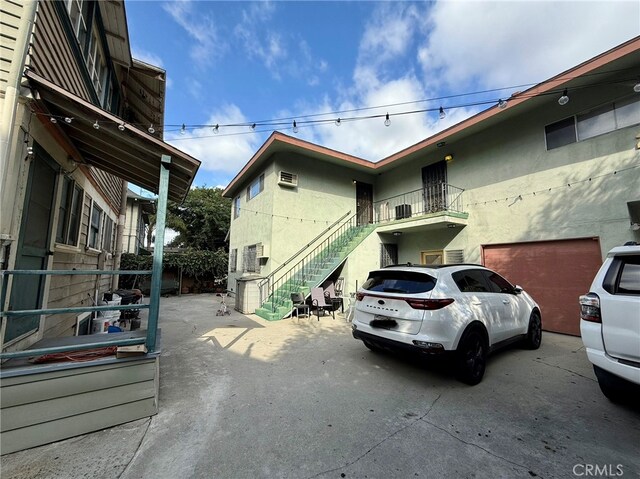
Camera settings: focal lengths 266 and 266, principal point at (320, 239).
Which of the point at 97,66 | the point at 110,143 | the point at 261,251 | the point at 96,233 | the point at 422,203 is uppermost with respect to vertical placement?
the point at 97,66

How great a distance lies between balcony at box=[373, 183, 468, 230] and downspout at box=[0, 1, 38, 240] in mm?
8834

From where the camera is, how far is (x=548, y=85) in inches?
257

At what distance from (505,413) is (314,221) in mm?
8760

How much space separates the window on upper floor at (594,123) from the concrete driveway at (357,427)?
17.8 feet

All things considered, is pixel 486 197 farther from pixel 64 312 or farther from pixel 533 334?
pixel 64 312

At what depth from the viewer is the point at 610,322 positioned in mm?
2566

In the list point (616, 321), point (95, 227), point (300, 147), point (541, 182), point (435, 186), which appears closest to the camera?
point (616, 321)

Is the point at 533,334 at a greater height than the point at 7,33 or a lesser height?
lesser

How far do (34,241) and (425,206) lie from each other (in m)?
10.4

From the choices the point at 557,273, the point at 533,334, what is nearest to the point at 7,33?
the point at 533,334

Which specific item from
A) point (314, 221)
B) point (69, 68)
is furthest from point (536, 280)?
point (69, 68)

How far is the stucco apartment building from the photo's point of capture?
20.0 ft

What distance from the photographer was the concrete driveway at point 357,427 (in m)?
2.11

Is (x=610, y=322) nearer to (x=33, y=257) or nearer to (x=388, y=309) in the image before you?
(x=388, y=309)
